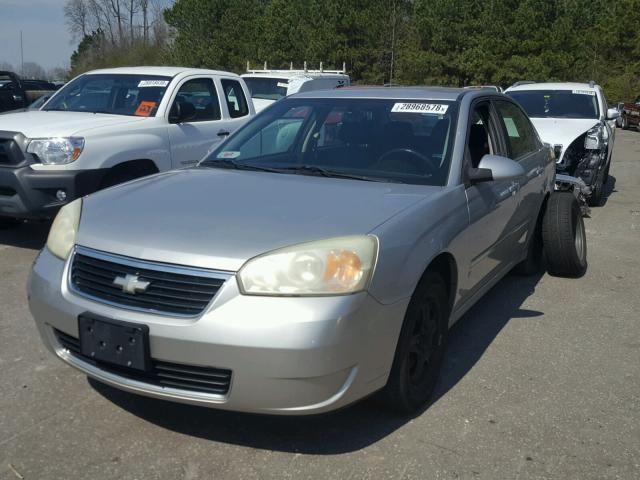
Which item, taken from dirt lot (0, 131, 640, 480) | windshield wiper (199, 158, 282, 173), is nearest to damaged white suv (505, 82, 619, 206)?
dirt lot (0, 131, 640, 480)

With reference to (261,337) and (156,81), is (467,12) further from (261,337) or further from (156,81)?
(261,337)

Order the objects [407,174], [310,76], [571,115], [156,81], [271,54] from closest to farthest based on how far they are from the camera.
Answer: [407,174]
[156,81]
[571,115]
[310,76]
[271,54]

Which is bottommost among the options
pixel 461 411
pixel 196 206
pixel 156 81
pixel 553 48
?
pixel 461 411

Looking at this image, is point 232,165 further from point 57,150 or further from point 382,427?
point 57,150

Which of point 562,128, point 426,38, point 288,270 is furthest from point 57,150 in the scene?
point 426,38

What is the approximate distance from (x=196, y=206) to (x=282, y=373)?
992 mm

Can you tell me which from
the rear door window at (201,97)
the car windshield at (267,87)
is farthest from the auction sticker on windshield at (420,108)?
the car windshield at (267,87)

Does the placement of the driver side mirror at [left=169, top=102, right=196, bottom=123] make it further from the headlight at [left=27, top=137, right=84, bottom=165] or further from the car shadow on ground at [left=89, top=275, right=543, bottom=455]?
the car shadow on ground at [left=89, top=275, right=543, bottom=455]

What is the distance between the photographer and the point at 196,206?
3.22 metres

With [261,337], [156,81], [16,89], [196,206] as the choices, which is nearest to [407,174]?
[196,206]

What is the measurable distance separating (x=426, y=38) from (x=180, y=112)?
3127 cm

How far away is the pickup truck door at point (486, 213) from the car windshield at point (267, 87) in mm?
9747

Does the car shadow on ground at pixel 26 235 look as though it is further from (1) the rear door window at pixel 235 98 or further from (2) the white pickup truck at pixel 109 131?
(1) the rear door window at pixel 235 98

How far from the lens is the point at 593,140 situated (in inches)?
355
